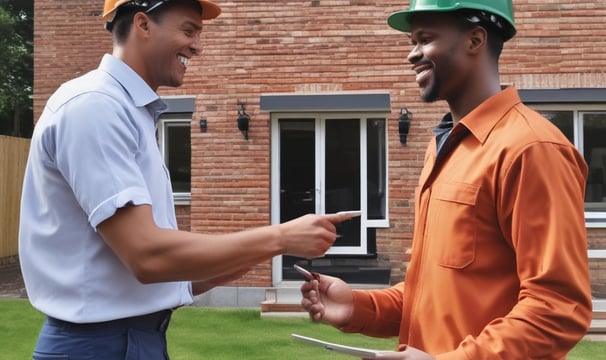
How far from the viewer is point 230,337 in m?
8.45

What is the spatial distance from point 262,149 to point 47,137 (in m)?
8.31

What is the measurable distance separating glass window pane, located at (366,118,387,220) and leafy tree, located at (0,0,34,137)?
63.5 feet

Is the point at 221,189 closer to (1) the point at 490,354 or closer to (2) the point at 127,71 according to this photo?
(2) the point at 127,71

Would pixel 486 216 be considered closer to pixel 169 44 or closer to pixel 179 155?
pixel 169 44

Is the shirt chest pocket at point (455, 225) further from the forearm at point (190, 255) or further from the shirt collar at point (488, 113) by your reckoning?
the forearm at point (190, 255)

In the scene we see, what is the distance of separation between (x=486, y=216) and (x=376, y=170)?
8.77 m

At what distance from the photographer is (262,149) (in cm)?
1048

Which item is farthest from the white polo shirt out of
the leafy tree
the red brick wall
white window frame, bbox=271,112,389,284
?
the leafy tree

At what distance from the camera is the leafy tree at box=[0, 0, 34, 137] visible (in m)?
26.2

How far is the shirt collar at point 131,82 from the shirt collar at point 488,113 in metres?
1.04

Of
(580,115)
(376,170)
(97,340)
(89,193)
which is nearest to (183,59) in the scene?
(89,193)

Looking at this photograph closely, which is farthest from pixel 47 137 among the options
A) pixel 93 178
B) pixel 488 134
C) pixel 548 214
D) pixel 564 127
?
pixel 564 127

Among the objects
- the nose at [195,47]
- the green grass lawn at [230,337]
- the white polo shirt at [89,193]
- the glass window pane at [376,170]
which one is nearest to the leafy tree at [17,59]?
the green grass lawn at [230,337]

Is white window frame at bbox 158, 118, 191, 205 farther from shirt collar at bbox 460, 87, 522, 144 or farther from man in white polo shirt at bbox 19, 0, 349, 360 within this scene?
shirt collar at bbox 460, 87, 522, 144
